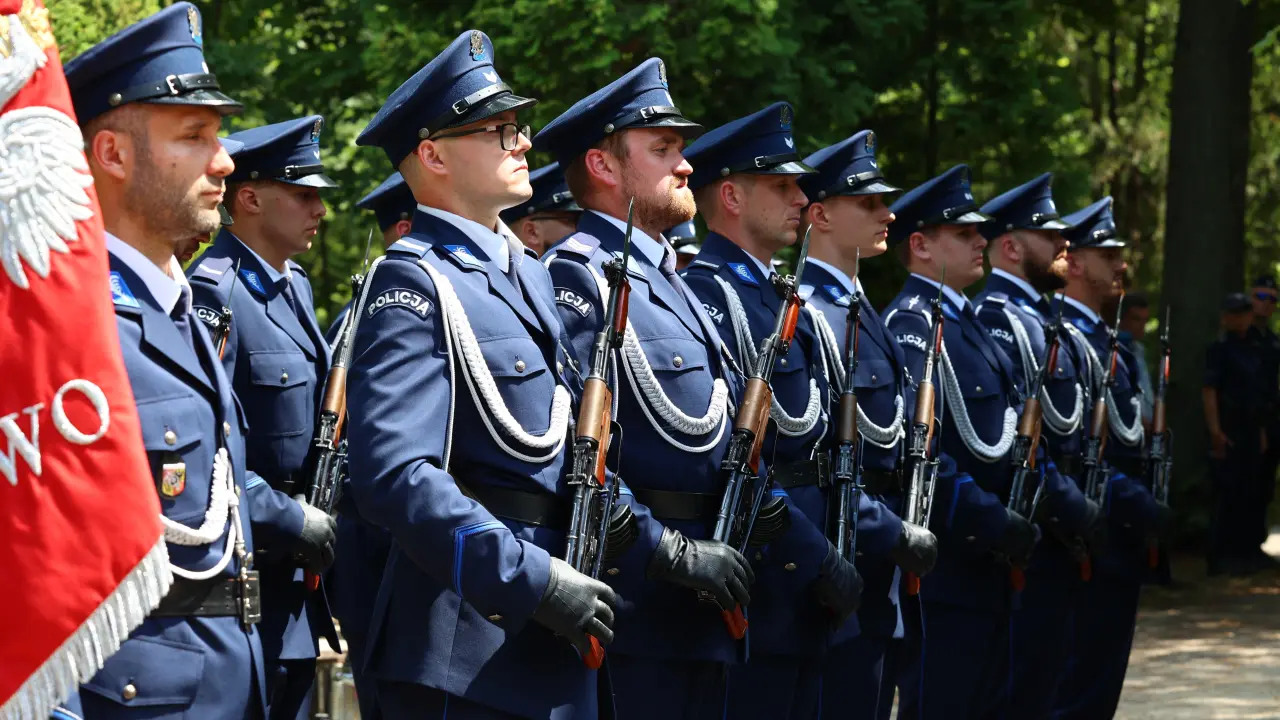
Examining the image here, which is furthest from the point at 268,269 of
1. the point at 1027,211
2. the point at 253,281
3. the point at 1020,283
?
the point at 1027,211

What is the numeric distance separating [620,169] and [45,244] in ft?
6.97

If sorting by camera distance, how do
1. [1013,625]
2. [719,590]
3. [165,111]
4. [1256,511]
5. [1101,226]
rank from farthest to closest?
1. [1256,511]
2. [1101,226]
3. [1013,625]
4. [719,590]
5. [165,111]

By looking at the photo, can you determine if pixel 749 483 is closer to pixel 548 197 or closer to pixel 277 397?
pixel 277 397

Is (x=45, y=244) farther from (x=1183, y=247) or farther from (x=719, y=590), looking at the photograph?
(x=1183, y=247)

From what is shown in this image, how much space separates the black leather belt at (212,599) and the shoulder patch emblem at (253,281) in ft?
8.14

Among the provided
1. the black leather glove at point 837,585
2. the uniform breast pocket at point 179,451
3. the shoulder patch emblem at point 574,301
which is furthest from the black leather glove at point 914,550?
the uniform breast pocket at point 179,451

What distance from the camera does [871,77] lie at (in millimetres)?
13258

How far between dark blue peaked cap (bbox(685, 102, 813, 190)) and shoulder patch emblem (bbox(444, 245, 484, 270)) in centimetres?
193

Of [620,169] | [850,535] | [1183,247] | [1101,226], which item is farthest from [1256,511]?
[620,169]

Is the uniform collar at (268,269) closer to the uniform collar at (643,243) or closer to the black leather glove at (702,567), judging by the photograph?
the uniform collar at (643,243)

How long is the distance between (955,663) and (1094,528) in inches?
51.9

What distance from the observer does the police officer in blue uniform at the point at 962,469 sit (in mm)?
6785

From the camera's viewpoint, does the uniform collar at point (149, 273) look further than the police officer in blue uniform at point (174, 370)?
Yes

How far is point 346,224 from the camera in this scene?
14680mm
